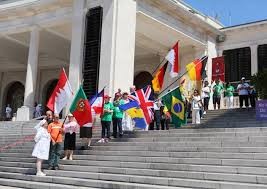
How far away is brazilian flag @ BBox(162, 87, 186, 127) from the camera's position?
13.6m

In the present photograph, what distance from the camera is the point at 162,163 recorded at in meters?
9.29

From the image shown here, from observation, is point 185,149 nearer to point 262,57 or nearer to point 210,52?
point 210,52

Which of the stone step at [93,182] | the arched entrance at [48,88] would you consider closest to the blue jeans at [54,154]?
the stone step at [93,182]

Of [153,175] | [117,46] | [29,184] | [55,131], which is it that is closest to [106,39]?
[117,46]

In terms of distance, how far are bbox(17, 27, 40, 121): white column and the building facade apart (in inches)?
2.0

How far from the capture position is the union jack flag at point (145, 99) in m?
13.1

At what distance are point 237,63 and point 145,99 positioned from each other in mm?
13740

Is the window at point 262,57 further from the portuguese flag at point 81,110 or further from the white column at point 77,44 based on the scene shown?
the portuguese flag at point 81,110

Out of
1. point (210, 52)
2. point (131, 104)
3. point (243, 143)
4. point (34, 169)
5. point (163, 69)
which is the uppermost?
point (210, 52)

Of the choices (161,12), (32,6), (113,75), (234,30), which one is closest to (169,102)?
(113,75)

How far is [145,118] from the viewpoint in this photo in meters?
13.3

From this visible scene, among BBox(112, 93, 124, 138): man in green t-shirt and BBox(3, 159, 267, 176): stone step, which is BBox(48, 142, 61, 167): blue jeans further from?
BBox(112, 93, 124, 138): man in green t-shirt

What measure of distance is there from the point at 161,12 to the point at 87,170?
1282 centimetres

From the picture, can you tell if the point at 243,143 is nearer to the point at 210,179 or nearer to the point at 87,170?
the point at 210,179
